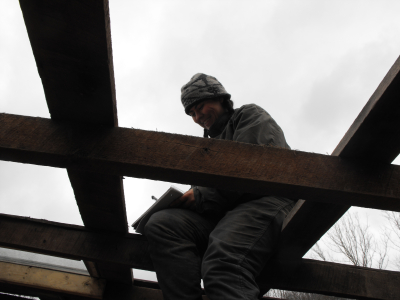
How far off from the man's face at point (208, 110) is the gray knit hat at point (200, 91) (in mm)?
48

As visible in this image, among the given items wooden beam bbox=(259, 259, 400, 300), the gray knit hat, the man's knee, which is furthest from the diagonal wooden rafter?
wooden beam bbox=(259, 259, 400, 300)

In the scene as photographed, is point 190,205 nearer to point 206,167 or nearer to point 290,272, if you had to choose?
point 206,167

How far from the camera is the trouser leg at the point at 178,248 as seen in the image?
1.42 metres

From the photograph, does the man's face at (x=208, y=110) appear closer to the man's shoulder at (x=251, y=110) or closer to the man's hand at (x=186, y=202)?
the man's shoulder at (x=251, y=110)

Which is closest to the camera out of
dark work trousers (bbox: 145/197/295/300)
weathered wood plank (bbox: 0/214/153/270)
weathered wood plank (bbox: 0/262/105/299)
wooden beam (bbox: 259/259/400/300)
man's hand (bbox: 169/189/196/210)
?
dark work trousers (bbox: 145/197/295/300)

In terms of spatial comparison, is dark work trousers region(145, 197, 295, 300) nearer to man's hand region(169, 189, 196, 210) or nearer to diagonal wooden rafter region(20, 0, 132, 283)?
man's hand region(169, 189, 196, 210)

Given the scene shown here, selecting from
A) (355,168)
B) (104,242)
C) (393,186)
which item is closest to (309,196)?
(355,168)

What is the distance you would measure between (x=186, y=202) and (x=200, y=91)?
0.80 meters

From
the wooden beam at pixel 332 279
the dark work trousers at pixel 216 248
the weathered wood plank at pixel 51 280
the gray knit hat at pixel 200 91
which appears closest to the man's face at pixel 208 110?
the gray knit hat at pixel 200 91

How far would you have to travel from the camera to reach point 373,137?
Answer: 3.95 ft

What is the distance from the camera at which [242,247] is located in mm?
1431

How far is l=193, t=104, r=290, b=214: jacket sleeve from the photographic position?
1604 mm

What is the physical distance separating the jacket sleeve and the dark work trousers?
0.22 ft

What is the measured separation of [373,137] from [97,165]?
109 cm
